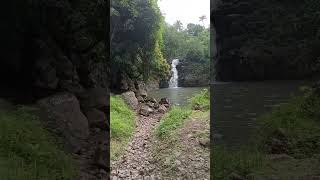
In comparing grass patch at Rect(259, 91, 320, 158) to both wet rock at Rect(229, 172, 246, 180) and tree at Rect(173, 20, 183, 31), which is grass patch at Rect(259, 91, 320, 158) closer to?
wet rock at Rect(229, 172, 246, 180)

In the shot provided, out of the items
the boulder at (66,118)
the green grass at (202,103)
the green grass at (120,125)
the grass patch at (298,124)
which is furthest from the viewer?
the green grass at (202,103)

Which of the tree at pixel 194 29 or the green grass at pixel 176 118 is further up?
the tree at pixel 194 29

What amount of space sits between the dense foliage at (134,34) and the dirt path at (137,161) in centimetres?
608

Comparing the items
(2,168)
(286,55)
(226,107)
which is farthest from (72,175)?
(286,55)

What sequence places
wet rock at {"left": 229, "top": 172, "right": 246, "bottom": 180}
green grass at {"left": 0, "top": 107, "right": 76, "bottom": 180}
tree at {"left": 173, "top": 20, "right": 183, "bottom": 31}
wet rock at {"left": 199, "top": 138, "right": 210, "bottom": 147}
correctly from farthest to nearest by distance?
tree at {"left": 173, "top": 20, "right": 183, "bottom": 31}, wet rock at {"left": 199, "top": 138, "right": 210, "bottom": 147}, wet rock at {"left": 229, "top": 172, "right": 246, "bottom": 180}, green grass at {"left": 0, "top": 107, "right": 76, "bottom": 180}

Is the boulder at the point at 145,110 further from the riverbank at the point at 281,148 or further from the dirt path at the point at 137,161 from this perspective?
the riverbank at the point at 281,148

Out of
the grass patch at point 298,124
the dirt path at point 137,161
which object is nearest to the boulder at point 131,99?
the dirt path at point 137,161

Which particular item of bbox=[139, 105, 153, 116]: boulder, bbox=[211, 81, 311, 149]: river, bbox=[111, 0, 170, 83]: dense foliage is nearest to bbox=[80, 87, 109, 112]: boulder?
bbox=[211, 81, 311, 149]: river

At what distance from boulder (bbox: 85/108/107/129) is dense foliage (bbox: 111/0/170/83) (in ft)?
25.7

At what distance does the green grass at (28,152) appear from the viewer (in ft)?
20.2

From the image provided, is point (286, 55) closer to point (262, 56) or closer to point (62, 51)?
point (262, 56)

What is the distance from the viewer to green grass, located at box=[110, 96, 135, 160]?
416 inches

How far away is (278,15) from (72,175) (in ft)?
16.0

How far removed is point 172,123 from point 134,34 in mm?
8079
